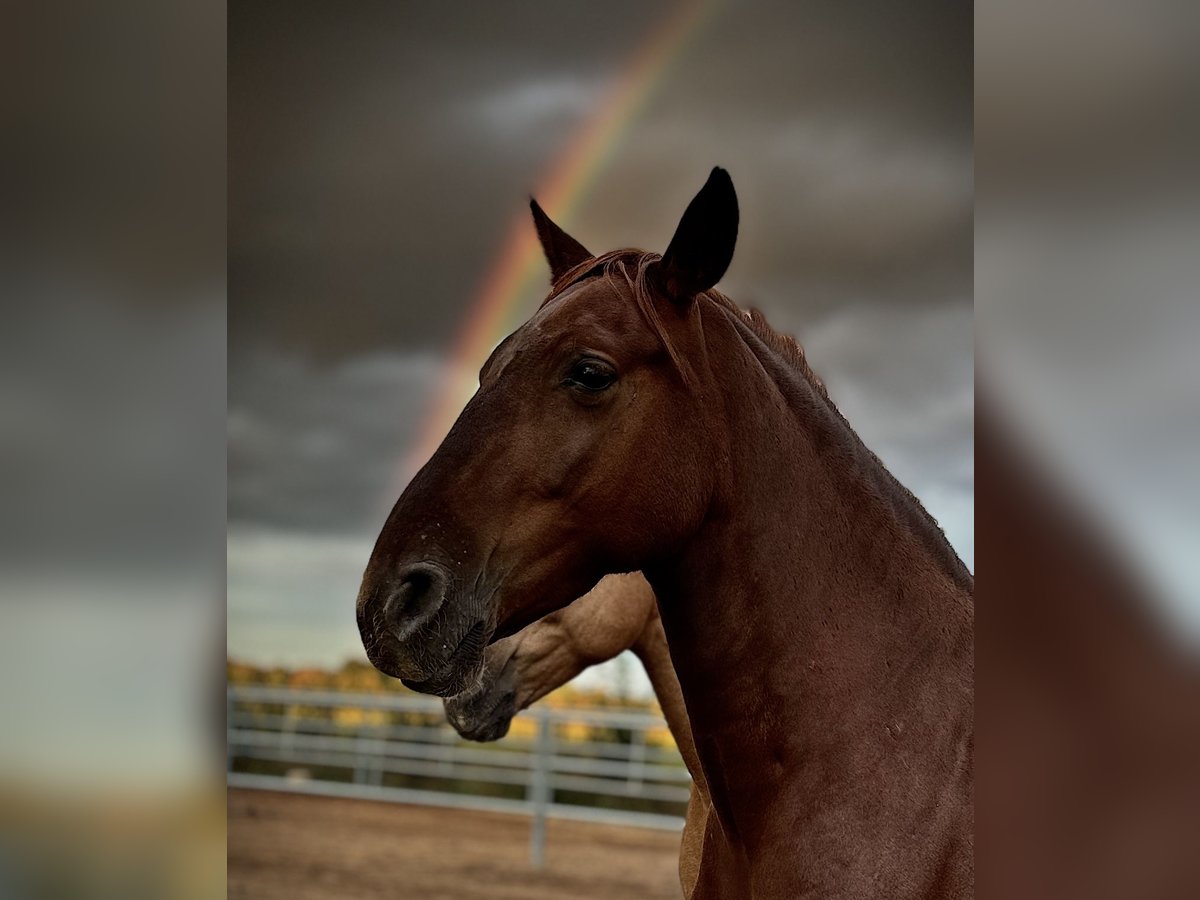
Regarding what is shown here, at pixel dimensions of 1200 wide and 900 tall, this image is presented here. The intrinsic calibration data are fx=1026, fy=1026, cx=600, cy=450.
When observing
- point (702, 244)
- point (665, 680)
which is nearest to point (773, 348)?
point (702, 244)

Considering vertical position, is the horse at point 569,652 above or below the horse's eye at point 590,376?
below

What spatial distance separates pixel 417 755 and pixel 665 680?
202 inches

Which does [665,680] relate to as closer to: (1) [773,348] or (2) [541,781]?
(1) [773,348]

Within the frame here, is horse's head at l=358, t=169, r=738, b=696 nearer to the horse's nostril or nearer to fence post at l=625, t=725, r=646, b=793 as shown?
the horse's nostril

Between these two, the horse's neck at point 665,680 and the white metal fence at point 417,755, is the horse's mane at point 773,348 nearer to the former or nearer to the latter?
the horse's neck at point 665,680

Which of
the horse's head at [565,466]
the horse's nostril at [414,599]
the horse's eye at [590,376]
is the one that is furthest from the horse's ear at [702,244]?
the horse's nostril at [414,599]

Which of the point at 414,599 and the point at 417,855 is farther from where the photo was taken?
the point at 417,855

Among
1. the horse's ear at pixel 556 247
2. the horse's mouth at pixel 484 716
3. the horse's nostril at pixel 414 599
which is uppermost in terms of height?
the horse's ear at pixel 556 247

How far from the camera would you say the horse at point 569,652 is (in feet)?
7.32

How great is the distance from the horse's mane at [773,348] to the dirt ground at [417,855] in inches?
191

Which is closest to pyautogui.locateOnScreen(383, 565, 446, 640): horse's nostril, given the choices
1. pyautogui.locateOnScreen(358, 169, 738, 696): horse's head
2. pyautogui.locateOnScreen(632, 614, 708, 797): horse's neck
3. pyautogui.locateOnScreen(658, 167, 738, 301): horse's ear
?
pyautogui.locateOnScreen(358, 169, 738, 696): horse's head

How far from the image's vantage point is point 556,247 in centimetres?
135
